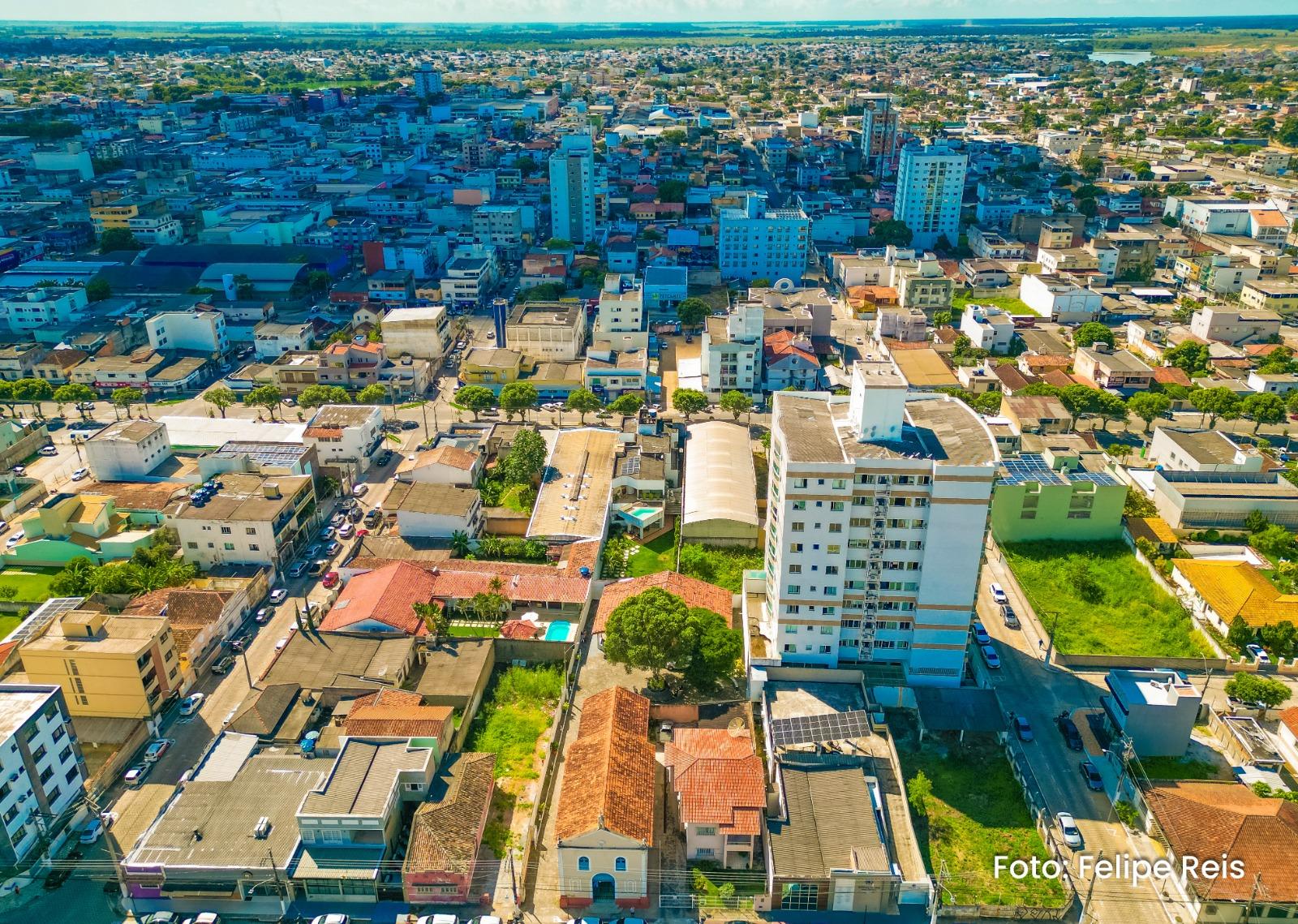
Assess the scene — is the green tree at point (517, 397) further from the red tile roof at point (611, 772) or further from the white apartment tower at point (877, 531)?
the red tile roof at point (611, 772)

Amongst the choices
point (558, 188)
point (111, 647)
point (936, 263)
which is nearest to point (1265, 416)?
point (936, 263)

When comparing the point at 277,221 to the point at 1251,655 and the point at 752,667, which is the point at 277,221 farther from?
the point at 1251,655

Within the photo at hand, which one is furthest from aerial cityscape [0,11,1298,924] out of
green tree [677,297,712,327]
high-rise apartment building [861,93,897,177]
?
high-rise apartment building [861,93,897,177]

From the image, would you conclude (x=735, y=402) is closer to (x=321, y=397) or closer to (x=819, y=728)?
(x=321, y=397)

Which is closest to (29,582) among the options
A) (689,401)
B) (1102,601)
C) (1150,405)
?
(689,401)

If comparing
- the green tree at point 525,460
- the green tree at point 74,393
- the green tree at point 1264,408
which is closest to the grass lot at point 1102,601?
the green tree at point 1264,408
